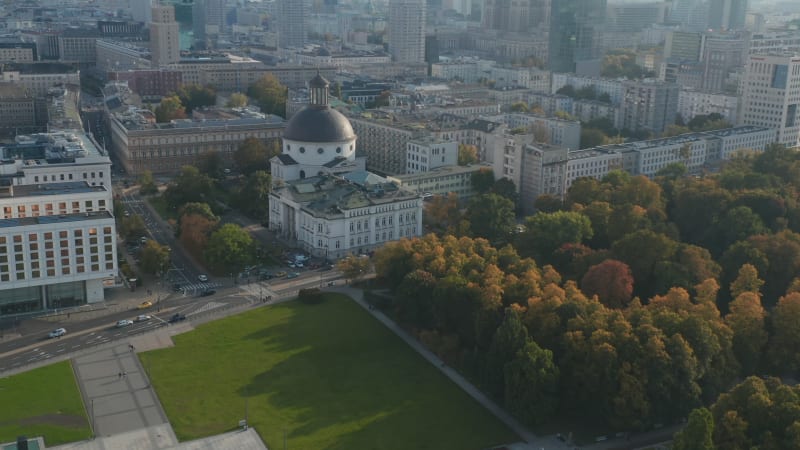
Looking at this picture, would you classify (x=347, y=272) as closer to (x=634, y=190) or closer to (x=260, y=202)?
(x=260, y=202)

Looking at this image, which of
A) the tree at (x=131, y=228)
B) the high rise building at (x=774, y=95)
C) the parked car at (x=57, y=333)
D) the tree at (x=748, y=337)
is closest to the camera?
the tree at (x=748, y=337)

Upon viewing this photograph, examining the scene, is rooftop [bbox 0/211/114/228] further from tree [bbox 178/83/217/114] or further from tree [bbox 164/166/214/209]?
tree [bbox 178/83/217/114]

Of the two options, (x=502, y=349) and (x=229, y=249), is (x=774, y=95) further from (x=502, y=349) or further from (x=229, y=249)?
(x=502, y=349)

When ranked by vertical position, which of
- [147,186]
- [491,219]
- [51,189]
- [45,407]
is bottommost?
[45,407]

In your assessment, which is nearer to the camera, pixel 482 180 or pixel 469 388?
pixel 469 388

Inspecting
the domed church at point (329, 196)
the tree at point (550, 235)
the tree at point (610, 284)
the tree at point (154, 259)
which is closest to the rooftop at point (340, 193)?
the domed church at point (329, 196)

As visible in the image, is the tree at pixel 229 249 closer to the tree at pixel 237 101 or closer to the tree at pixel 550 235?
the tree at pixel 550 235

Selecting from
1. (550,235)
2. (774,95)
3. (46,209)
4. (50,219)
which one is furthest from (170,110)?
(774,95)
